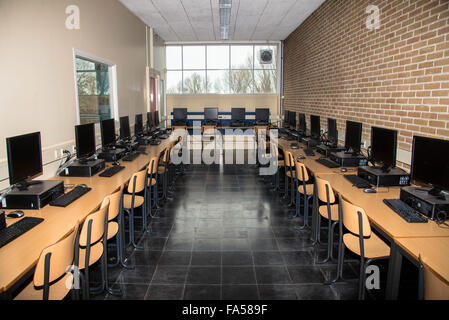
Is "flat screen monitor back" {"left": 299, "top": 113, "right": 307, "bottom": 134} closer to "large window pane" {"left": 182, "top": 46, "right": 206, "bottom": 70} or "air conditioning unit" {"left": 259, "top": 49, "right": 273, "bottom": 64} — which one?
"air conditioning unit" {"left": 259, "top": 49, "right": 273, "bottom": 64}

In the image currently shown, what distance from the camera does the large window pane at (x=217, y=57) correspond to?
1127 cm

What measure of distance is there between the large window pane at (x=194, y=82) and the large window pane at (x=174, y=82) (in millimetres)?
202

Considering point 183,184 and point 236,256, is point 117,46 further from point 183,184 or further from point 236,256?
point 236,256

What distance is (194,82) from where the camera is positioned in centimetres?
1153

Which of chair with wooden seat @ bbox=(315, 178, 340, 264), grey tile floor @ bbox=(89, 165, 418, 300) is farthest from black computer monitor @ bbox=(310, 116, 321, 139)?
chair with wooden seat @ bbox=(315, 178, 340, 264)

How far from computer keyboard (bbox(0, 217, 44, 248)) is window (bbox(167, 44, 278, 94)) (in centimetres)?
970

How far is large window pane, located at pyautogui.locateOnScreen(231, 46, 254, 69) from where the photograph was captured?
36.9 feet

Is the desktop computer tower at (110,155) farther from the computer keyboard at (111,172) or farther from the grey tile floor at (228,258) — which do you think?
the grey tile floor at (228,258)

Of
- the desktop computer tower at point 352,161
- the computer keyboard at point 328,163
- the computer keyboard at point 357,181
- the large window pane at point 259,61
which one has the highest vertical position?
the large window pane at point 259,61

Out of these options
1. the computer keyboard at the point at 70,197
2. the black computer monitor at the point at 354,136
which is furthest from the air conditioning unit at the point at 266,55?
the computer keyboard at the point at 70,197

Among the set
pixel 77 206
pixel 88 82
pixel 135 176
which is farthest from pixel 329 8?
pixel 77 206

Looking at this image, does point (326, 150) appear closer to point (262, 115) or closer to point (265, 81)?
point (262, 115)

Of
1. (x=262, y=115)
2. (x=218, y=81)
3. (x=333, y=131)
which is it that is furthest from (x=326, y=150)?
(x=218, y=81)

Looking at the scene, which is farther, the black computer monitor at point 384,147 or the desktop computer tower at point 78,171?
the desktop computer tower at point 78,171
